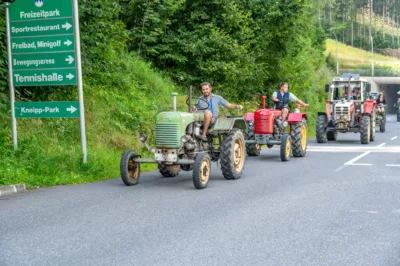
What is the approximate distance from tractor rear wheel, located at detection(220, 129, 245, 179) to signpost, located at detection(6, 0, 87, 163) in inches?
115

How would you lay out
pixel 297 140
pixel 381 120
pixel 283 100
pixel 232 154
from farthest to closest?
1. pixel 381 120
2. pixel 283 100
3. pixel 297 140
4. pixel 232 154

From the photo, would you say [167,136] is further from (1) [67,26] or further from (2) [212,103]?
(1) [67,26]

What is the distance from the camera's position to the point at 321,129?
22828 millimetres

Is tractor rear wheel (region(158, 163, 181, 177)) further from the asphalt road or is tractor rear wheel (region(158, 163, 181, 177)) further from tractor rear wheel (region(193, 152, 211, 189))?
tractor rear wheel (region(193, 152, 211, 189))

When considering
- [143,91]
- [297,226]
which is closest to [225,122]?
[297,226]

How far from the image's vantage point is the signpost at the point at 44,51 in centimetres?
1250

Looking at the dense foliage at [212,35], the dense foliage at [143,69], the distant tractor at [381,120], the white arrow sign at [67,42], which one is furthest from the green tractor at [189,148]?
the distant tractor at [381,120]

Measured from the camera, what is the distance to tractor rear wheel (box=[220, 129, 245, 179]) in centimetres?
1173

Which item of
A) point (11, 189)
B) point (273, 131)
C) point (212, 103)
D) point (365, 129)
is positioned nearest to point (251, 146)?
point (273, 131)

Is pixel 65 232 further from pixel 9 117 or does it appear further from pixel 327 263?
pixel 9 117

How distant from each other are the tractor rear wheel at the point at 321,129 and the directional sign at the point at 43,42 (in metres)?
12.5

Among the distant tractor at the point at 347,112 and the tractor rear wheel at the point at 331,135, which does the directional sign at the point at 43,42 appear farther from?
the tractor rear wheel at the point at 331,135

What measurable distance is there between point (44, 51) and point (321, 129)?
42.5 ft

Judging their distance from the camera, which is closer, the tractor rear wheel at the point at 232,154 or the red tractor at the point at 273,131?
the tractor rear wheel at the point at 232,154
